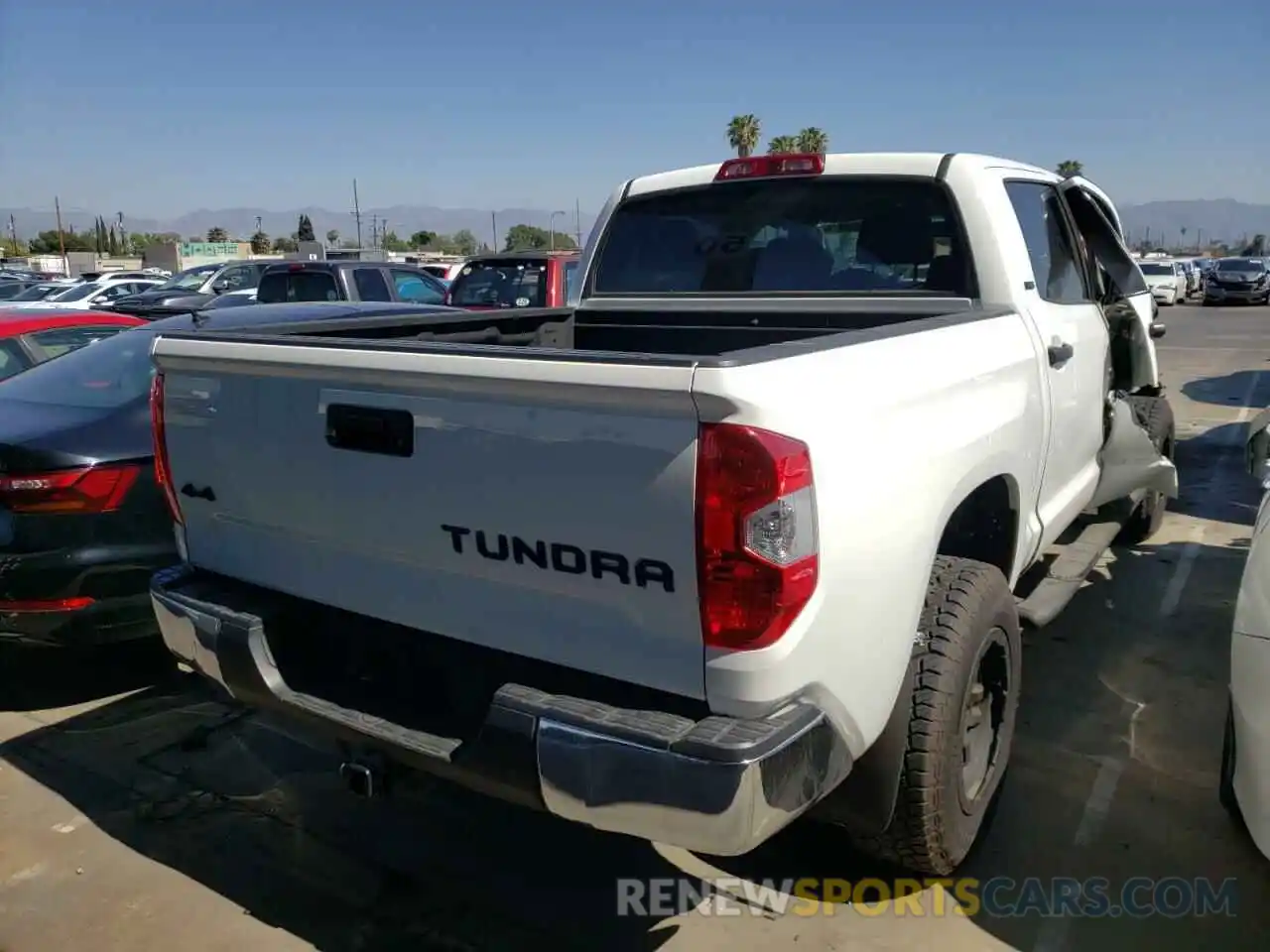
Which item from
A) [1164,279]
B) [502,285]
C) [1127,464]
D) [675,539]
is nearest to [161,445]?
[675,539]

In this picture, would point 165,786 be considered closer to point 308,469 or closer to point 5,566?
point 5,566

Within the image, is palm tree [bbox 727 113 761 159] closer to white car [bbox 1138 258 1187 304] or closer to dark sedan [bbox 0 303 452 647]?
white car [bbox 1138 258 1187 304]

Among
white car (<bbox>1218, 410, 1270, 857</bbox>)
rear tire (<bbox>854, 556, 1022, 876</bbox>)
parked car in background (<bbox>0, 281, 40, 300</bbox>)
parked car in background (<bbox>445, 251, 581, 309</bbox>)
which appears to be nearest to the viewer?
white car (<bbox>1218, 410, 1270, 857</bbox>)

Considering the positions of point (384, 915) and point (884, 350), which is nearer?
point (884, 350)

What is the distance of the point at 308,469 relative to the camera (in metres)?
2.69

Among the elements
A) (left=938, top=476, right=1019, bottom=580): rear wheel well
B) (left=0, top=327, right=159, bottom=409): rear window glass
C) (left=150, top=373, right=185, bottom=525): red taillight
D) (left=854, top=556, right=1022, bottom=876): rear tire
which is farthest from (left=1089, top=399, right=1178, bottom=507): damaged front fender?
(left=0, top=327, right=159, bottom=409): rear window glass

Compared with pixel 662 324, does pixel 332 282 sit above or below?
below

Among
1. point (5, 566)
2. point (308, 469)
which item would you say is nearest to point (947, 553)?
point (308, 469)

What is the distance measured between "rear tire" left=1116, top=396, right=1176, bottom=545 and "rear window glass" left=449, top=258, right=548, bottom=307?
6.38m

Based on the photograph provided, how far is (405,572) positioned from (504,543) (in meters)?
0.37

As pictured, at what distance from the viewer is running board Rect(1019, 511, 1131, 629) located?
11.5ft

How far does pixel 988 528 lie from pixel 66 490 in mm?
3546

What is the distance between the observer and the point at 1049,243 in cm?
418

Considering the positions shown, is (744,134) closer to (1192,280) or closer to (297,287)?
(1192,280)
